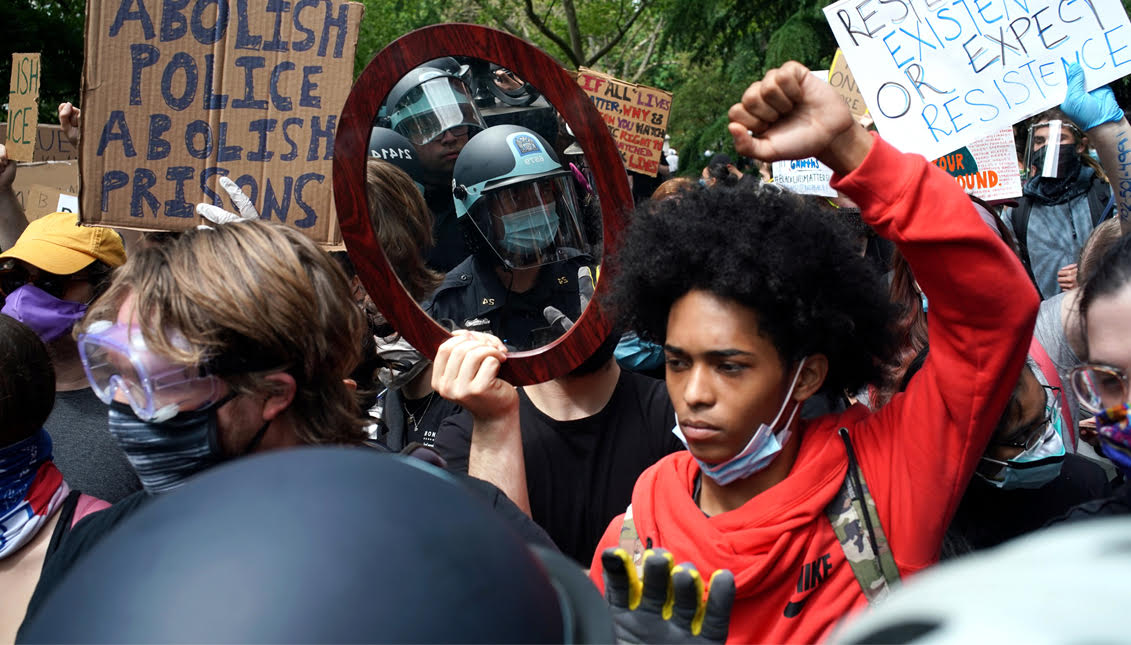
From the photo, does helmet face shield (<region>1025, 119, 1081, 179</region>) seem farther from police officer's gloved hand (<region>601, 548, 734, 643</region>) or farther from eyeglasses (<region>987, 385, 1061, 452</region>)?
police officer's gloved hand (<region>601, 548, 734, 643</region>)

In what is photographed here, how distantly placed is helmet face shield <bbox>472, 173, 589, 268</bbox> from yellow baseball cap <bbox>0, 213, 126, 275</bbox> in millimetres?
2170

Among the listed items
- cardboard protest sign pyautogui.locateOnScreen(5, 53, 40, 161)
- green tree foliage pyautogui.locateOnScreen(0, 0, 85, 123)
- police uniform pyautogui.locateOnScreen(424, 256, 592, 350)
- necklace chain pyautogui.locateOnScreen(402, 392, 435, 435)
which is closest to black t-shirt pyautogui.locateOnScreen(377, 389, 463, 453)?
necklace chain pyautogui.locateOnScreen(402, 392, 435, 435)

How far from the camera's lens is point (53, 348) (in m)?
3.45

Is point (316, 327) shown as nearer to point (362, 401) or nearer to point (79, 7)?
point (362, 401)

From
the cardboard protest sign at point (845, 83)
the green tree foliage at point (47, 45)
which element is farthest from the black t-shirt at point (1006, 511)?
the green tree foliage at point (47, 45)

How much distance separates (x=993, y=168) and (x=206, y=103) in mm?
3480

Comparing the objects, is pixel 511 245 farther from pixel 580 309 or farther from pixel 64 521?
pixel 64 521

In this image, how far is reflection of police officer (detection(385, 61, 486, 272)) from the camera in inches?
89.4

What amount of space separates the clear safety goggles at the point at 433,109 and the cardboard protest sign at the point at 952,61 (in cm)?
121

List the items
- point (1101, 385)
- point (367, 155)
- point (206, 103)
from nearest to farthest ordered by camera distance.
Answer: point (1101, 385) → point (367, 155) → point (206, 103)

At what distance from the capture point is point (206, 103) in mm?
2928

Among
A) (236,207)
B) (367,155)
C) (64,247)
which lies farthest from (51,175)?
(367,155)

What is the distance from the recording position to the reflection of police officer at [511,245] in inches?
91.1

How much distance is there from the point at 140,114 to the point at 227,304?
1452 millimetres
